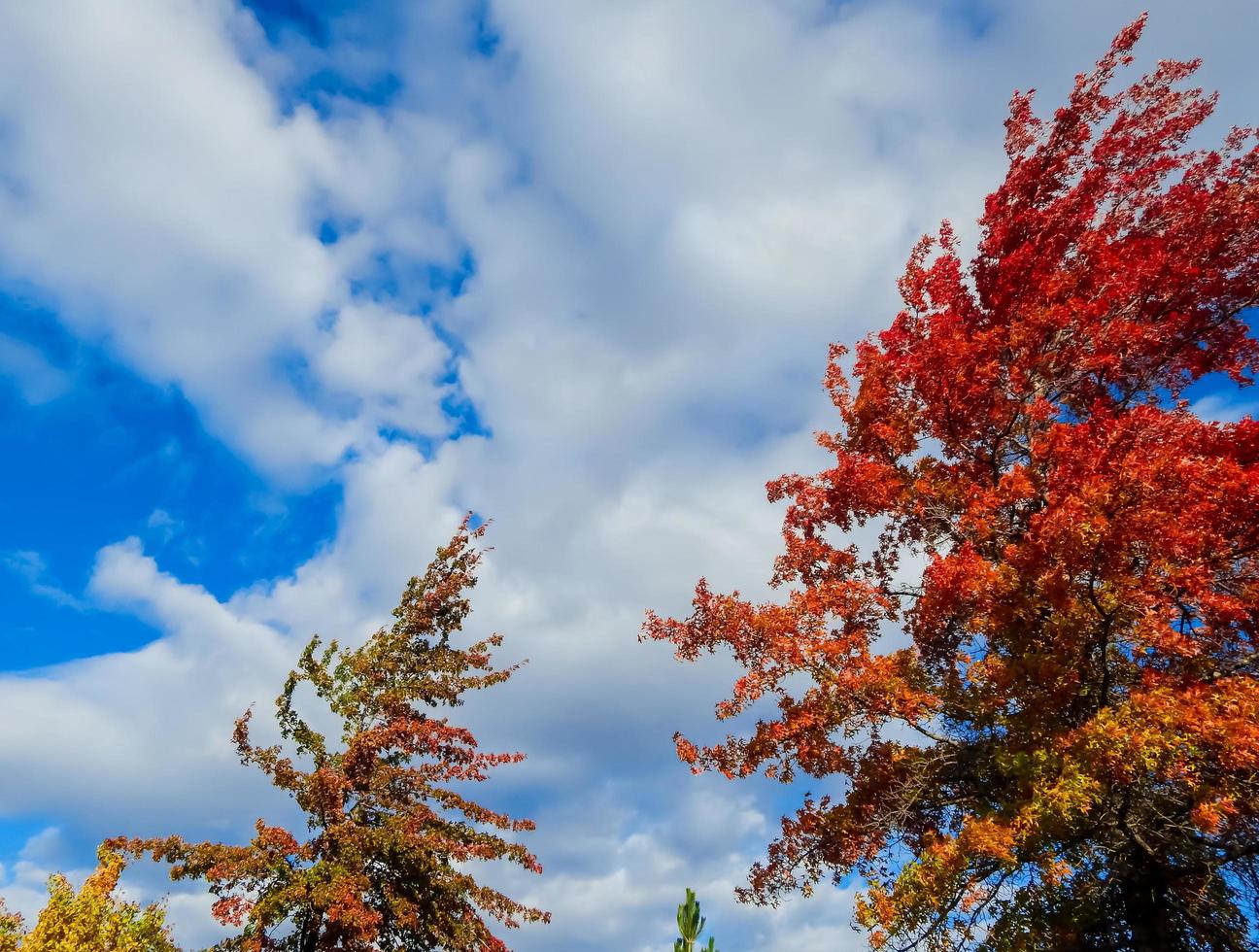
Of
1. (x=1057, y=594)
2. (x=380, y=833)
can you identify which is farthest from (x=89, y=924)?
(x=1057, y=594)

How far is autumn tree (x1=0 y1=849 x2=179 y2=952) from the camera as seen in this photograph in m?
13.8

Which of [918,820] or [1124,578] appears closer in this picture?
[1124,578]

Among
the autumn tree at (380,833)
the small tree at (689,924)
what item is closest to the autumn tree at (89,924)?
the autumn tree at (380,833)

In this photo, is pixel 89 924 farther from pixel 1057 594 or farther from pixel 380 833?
pixel 1057 594

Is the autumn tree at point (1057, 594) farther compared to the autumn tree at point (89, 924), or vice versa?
the autumn tree at point (89, 924)

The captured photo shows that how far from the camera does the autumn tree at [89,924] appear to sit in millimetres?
13797

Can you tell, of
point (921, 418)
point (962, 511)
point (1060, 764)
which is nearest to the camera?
point (1060, 764)

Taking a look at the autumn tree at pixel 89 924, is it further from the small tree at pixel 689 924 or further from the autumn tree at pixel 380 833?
the small tree at pixel 689 924

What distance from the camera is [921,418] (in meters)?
13.6

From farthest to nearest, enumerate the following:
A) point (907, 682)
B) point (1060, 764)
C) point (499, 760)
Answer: point (499, 760), point (907, 682), point (1060, 764)

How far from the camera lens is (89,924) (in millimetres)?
14086

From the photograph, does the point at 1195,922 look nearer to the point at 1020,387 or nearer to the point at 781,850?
the point at 781,850

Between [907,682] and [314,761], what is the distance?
37.5 feet

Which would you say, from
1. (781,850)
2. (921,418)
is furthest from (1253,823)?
(921,418)
